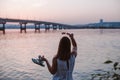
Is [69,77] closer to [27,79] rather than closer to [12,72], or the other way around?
[27,79]

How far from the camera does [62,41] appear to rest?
4.98m

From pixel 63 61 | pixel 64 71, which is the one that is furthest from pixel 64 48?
pixel 64 71

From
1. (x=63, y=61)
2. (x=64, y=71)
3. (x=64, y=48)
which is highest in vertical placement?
(x=64, y=48)

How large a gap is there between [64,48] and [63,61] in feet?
0.81

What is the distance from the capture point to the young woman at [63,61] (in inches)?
197

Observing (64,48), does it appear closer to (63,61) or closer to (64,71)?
(63,61)

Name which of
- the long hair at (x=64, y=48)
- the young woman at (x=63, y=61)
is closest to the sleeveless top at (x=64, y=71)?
the young woman at (x=63, y=61)

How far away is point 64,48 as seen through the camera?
16.4 ft

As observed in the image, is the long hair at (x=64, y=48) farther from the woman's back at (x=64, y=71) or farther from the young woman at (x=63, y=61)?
the woman's back at (x=64, y=71)

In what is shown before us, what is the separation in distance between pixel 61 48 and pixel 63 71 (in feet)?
1.51

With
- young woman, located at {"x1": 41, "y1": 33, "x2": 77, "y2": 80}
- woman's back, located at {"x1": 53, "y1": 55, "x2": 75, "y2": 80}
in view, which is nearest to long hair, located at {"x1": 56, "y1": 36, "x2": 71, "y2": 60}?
young woman, located at {"x1": 41, "y1": 33, "x2": 77, "y2": 80}

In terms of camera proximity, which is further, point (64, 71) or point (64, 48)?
point (64, 71)

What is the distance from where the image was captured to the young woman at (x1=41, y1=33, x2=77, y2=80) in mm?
4996

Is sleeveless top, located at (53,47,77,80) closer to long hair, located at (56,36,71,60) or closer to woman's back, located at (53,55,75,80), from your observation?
woman's back, located at (53,55,75,80)
